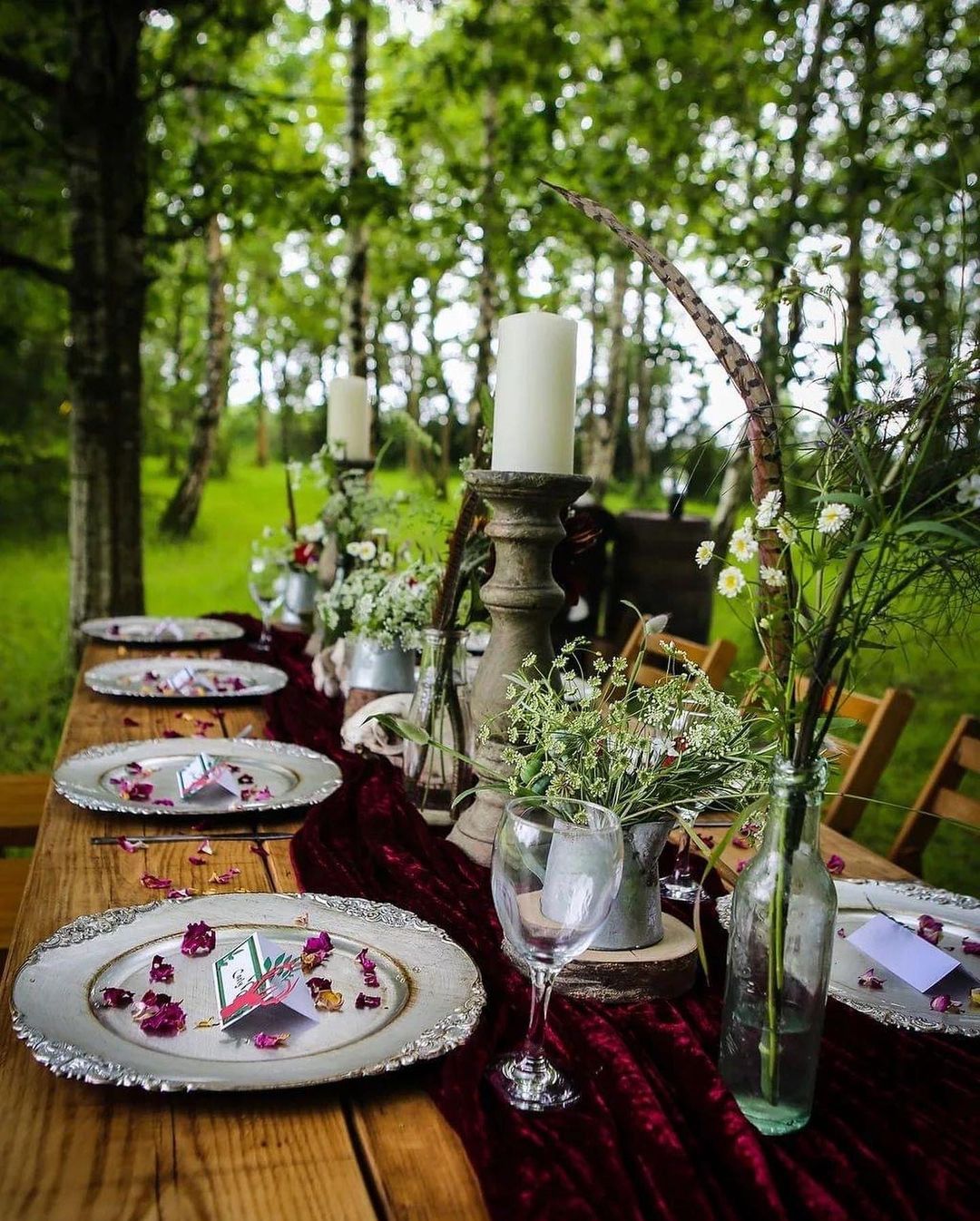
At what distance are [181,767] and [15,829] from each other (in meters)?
0.86

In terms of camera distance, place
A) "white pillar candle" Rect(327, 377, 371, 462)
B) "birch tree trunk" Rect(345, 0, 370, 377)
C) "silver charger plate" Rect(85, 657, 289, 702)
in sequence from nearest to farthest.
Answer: "silver charger plate" Rect(85, 657, 289, 702), "white pillar candle" Rect(327, 377, 371, 462), "birch tree trunk" Rect(345, 0, 370, 377)

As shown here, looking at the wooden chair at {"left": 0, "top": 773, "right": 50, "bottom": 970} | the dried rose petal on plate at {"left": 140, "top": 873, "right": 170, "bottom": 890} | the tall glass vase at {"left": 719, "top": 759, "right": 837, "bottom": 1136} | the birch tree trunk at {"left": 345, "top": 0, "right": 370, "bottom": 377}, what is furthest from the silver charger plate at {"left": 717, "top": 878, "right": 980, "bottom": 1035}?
the birch tree trunk at {"left": 345, "top": 0, "right": 370, "bottom": 377}

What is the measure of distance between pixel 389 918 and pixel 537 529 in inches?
18.4

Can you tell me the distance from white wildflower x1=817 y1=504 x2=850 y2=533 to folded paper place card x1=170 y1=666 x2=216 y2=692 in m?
1.52

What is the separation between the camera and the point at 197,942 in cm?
95

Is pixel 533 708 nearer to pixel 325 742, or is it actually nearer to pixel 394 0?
pixel 325 742

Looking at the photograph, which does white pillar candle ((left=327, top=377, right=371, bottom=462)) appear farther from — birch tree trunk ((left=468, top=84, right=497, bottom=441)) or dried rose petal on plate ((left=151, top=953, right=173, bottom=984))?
birch tree trunk ((left=468, top=84, right=497, bottom=441))

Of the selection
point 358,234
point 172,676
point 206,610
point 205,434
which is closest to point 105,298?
point 358,234

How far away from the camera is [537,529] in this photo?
126 centimetres

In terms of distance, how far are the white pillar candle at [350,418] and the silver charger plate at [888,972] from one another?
1602mm

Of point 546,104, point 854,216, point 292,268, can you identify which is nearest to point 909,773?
point 854,216

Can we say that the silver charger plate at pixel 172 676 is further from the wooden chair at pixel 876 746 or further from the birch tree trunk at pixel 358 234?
the birch tree trunk at pixel 358 234

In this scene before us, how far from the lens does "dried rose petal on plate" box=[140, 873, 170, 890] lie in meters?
1.15

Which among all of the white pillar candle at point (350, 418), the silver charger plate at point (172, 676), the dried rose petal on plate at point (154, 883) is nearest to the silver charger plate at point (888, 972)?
the dried rose petal on plate at point (154, 883)
